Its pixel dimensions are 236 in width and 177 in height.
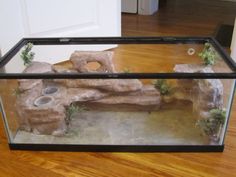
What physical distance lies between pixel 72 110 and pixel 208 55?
61 cm

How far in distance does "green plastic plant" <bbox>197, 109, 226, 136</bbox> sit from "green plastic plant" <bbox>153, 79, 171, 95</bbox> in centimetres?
18

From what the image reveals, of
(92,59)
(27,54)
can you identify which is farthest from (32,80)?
(92,59)

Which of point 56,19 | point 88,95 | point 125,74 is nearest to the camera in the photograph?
point 125,74

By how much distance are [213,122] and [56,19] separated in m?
1.17

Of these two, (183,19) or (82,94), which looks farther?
(183,19)

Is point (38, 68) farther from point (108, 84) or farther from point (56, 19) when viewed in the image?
point (56, 19)

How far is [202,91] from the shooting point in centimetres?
114

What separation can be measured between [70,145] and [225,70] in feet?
2.16

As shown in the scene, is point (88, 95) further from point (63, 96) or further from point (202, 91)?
point (202, 91)

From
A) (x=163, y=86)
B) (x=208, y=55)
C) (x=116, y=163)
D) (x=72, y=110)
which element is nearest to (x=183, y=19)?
(x=208, y=55)

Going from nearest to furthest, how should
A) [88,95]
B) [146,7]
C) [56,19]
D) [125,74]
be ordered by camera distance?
[125,74] < [88,95] < [56,19] < [146,7]

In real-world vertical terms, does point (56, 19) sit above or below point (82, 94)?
above

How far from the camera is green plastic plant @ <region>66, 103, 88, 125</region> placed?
1.24m

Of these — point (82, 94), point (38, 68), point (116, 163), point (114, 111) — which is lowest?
point (116, 163)
